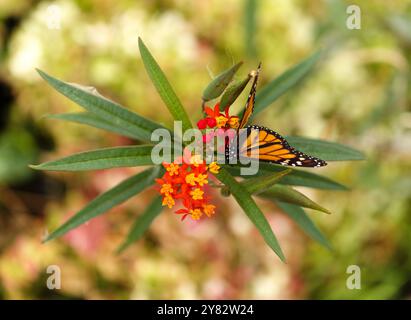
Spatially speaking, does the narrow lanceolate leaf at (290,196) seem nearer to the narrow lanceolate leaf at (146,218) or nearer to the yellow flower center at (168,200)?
the yellow flower center at (168,200)

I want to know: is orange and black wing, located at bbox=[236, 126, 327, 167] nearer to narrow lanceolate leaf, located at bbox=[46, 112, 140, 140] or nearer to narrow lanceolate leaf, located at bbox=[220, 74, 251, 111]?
narrow lanceolate leaf, located at bbox=[220, 74, 251, 111]

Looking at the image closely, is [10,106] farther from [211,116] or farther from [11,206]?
[211,116]

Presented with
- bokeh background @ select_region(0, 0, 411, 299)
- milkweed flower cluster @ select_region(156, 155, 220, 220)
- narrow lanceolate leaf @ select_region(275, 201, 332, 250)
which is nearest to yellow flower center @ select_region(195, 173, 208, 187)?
milkweed flower cluster @ select_region(156, 155, 220, 220)

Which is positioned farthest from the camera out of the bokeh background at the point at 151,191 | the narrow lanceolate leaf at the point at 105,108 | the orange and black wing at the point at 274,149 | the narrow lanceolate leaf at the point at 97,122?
the bokeh background at the point at 151,191

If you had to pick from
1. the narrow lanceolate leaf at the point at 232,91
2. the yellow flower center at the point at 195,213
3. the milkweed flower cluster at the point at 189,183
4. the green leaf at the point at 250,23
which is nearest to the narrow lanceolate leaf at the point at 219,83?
the narrow lanceolate leaf at the point at 232,91

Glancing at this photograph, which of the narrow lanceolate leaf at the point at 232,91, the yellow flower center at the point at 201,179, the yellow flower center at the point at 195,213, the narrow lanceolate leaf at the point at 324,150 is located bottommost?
the yellow flower center at the point at 195,213

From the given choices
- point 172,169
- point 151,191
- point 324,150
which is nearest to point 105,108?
point 172,169
